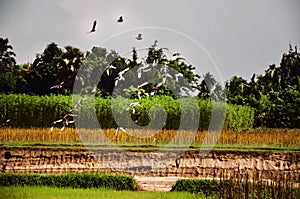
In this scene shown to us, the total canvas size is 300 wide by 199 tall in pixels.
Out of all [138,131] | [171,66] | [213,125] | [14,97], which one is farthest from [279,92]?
[14,97]

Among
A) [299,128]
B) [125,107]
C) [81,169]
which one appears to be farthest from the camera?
[125,107]

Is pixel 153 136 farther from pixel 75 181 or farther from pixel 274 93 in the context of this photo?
pixel 274 93

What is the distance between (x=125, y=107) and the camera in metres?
9.08

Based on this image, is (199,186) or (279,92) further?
(279,92)

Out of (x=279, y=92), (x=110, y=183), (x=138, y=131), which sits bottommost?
(x=110, y=183)

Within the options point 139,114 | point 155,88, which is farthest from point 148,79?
point 139,114

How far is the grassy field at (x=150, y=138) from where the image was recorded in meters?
8.23

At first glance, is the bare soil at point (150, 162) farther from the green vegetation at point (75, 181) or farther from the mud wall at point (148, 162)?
the green vegetation at point (75, 181)

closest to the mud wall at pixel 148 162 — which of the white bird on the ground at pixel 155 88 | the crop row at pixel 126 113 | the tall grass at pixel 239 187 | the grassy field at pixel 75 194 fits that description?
the tall grass at pixel 239 187

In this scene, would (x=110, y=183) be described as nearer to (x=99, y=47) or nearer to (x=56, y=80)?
(x=99, y=47)

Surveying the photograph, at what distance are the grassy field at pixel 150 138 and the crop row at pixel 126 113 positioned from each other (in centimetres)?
36

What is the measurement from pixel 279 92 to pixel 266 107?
1.04 feet

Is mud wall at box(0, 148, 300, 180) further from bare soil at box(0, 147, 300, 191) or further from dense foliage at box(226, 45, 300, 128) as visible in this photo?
dense foliage at box(226, 45, 300, 128)

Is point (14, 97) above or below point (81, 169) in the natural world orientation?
above
